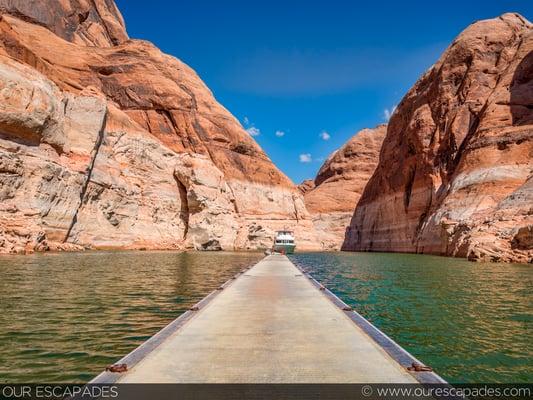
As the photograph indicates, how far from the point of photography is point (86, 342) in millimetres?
6969

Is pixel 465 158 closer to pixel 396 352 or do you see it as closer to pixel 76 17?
pixel 396 352

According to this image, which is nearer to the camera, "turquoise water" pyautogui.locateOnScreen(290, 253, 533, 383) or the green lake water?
the green lake water

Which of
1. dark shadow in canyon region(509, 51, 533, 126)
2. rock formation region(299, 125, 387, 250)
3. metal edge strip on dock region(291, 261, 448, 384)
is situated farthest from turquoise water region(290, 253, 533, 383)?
rock formation region(299, 125, 387, 250)

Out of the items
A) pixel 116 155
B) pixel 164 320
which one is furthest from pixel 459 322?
pixel 116 155

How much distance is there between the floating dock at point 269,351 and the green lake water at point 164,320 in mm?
1229

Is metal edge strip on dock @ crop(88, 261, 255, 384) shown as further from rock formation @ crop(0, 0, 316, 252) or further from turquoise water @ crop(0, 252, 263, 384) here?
rock formation @ crop(0, 0, 316, 252)

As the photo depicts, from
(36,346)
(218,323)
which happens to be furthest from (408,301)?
(36,346)

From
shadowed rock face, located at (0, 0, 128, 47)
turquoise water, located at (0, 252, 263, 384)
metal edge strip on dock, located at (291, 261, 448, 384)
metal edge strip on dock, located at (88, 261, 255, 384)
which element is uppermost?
shadowed rock face, located at (0, 0, 128, 47)

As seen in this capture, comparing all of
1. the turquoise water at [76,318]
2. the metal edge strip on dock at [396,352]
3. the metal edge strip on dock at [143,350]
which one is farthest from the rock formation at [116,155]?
the metal edge strip on dock at [396,352]

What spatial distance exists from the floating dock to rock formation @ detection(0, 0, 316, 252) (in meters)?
30.2

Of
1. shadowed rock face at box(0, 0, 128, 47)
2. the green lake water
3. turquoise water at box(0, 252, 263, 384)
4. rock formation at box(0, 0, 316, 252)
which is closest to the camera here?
turquoise water at box(0, 252, 263, 384)

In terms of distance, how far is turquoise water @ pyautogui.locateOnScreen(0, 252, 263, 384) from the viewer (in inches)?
229

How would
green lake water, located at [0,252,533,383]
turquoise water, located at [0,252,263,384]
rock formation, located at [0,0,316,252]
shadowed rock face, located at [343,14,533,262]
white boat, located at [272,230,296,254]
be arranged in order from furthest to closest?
white boat, located at [272,230,296,254] < shadowed rock face, located at [343,14,533,262] < rock formation, located at [0,0,316,252] < green lake water, located at [0,252,533,383] < turquoise water, located at [0,252,263,384]

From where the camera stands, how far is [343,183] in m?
141
